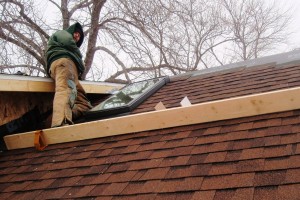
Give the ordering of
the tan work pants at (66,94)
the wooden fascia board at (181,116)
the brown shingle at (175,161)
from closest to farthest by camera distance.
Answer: the brown shingle at (175,161) < the wooden fascia board at (181,116) < the tan work pants at (66,94)

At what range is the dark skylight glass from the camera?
4044 millimetres

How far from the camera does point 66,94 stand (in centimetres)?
411

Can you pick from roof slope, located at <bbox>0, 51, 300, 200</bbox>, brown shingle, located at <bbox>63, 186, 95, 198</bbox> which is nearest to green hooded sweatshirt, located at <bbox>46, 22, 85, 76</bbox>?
roof slope, located at <bbox>0, 51, 300, 200</bbox>

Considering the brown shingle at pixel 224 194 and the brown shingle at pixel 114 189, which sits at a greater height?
the brown shingle at pixel 114 189

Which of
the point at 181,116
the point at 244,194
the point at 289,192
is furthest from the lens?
the point at 181,116

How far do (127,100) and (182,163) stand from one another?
2.16m

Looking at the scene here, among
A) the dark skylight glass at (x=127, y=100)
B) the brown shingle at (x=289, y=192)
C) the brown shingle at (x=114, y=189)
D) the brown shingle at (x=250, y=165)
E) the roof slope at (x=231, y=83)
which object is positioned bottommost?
the brown shingle at (x=289, y=192)

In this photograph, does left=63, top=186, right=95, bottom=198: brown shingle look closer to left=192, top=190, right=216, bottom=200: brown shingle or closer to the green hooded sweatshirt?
left=192, top=190, right=216, bottom=200: brown shingle

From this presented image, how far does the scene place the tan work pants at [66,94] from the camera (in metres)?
3.97

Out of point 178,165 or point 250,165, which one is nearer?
point 250,165

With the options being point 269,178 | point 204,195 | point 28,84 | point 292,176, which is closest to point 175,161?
point 204,195

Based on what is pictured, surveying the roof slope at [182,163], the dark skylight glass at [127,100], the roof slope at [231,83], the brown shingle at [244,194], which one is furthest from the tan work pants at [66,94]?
the brown shingle at [244,194]

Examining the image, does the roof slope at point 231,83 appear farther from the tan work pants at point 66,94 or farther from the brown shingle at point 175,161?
the brown shingle at point 175,161

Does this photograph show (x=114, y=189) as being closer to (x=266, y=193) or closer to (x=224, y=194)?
(x=224, y=194)
